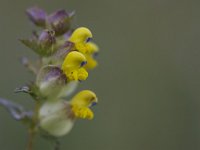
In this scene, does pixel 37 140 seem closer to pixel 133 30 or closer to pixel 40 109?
pixel 40 109

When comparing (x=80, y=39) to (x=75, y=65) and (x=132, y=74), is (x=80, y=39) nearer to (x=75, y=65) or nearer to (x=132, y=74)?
(x=75, y=65)

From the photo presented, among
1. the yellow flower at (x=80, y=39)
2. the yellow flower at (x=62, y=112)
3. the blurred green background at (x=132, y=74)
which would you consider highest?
the blurred green background at (x=132, y=74)

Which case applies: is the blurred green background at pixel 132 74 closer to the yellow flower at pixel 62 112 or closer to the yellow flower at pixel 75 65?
the yellow flower at pixel 62 112

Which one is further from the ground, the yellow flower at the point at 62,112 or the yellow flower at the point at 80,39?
the yellow flower at the point at 80,39

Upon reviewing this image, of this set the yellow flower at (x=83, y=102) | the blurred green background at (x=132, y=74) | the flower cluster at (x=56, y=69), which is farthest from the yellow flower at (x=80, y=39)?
the blurred green background at (x=132, y=74)

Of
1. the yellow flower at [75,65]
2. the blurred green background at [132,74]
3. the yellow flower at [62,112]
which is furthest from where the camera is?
the blurred green background at [132,74]

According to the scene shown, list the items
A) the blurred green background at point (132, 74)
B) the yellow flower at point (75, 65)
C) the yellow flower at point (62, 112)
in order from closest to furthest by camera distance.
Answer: the yellow flower at point (75, 65)
the yellow flower at point (62, 112)
the blurred green background at point (132, 74)

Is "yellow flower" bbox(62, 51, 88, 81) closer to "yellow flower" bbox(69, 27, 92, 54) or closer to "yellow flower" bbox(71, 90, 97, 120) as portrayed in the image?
"yellow flower" bbox(69, 27, 92, 54)
